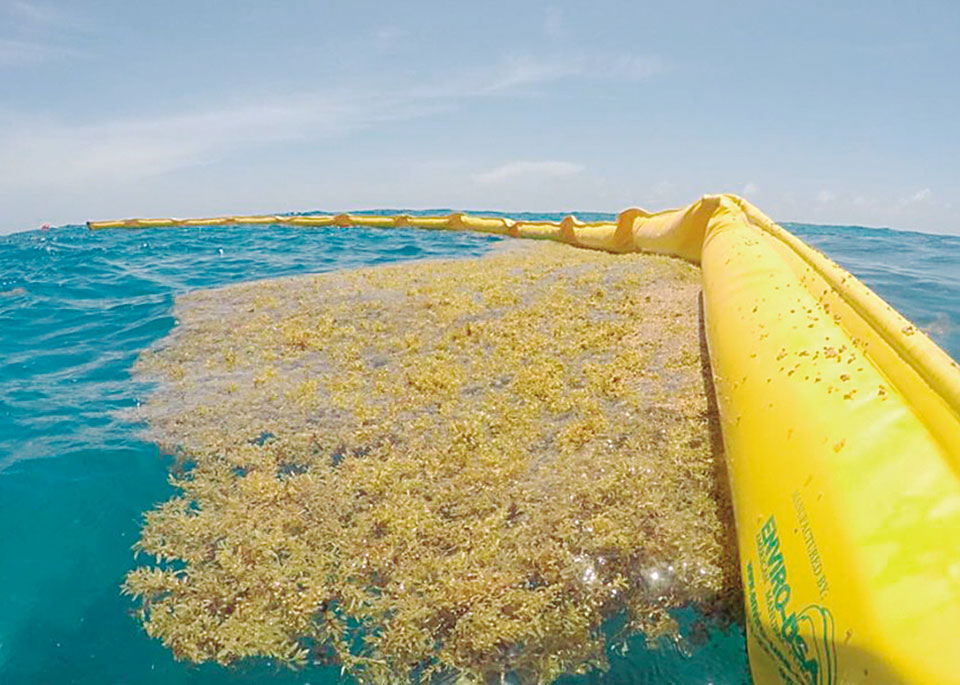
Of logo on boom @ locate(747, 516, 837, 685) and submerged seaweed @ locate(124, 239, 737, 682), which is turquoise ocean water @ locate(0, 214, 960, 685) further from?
logo on boom @ locate(747, 516, 837, 685)

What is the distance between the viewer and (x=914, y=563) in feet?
6.51

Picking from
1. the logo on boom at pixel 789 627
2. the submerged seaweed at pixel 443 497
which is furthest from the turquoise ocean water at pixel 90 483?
the logo on boom at pixel 789 627

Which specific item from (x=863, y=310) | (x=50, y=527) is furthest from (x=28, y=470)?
(x=863, y=310)

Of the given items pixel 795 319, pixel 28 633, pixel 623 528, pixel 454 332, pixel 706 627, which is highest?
pixel 795 319

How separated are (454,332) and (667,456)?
3.61m

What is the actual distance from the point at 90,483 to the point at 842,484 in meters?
5.33

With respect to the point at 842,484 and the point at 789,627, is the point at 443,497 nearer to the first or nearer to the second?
the point at 789,627

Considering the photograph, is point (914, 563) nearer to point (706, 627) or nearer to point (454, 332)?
point (706, 627)

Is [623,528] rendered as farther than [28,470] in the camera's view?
No

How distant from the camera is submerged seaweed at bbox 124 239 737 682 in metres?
3.37

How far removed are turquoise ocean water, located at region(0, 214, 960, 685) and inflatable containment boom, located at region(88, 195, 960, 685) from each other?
0.84 meters

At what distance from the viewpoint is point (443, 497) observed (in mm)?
4336

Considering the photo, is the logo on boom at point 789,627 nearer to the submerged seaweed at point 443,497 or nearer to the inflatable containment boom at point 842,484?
the inflatable containment boom at point 842,484

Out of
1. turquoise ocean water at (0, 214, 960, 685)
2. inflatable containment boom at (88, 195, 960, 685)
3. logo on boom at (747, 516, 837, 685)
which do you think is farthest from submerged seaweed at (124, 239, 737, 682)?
logo on boom at (747, 516, 837, 685)
